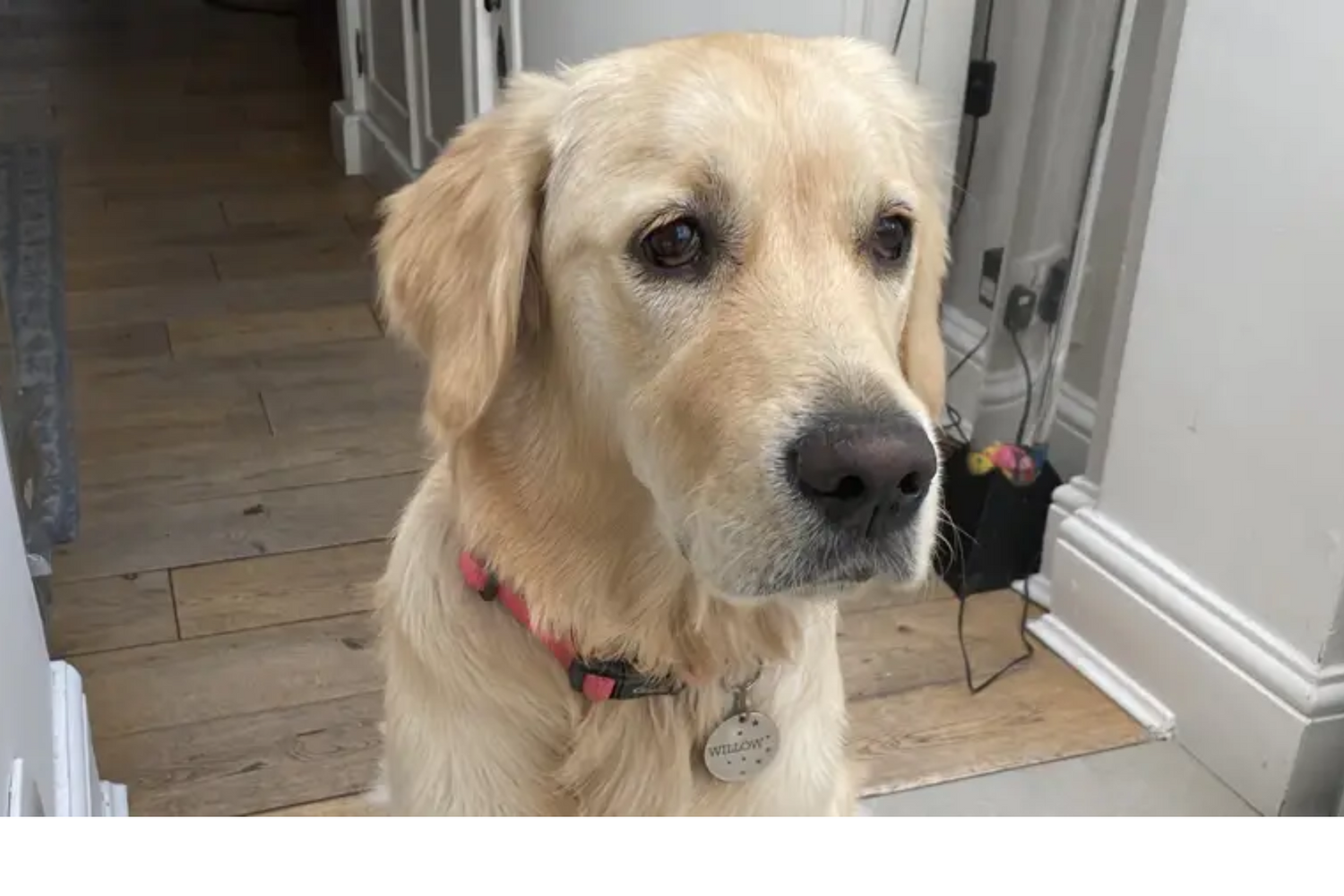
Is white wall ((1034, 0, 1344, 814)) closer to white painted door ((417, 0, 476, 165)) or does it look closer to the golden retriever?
the golden retriever

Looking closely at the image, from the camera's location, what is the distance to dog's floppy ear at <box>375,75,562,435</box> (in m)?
1.16

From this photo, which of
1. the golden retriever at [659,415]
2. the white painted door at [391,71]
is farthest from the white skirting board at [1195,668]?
the white painted door at [391,71]

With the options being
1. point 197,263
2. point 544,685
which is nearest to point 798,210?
point 544,685

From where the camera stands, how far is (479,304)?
3.79ft

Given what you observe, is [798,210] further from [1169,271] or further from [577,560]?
[1169,271]

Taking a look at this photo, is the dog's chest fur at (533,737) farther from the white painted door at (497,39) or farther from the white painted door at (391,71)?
the white painted door at (391,71)

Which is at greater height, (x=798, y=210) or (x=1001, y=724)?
(x=798, y=210)

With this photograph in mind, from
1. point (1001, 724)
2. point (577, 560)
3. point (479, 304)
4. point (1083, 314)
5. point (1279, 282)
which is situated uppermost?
point (479, 304)

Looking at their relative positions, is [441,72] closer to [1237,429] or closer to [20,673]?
[1237,429]

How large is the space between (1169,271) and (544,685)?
1.05 metres

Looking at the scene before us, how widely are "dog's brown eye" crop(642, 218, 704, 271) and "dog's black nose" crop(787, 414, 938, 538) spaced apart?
0.66ft

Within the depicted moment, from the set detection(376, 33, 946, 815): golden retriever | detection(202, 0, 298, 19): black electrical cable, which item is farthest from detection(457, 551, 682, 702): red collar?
detection(202, 0, 298, 19): black electrical cable

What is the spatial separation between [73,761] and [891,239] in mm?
1033

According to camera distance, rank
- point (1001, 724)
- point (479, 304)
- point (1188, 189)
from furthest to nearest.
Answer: point (1001, 724)
point (1188, 189)
point (479, 304)
